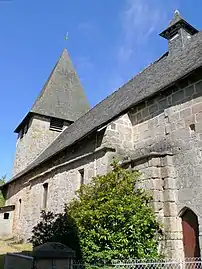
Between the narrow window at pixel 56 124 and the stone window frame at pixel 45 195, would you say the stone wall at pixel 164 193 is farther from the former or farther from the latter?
the narrow window at pixel 56 124

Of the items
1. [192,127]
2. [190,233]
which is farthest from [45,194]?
[192,127]

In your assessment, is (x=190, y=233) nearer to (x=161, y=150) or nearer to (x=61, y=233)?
(x=161, y=150)

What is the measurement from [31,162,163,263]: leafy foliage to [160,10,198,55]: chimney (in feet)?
21.7

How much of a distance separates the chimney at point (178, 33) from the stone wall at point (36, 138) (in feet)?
35.5

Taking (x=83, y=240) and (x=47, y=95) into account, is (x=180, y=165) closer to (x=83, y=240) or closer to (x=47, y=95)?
(x=83, y=240)

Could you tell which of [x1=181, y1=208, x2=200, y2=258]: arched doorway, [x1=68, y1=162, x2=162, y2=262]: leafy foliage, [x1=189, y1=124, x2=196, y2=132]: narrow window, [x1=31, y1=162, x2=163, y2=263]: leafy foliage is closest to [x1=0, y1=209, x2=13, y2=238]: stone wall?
A: [x1=31, y1=162, x2=163, y2=263]: leafy foliage

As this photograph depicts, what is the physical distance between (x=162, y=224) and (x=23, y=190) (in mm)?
12271

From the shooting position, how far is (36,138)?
19219 mm

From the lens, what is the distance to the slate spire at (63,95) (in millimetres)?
20234

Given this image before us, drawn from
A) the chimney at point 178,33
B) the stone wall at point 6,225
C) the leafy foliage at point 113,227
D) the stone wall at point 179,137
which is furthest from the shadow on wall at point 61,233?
the stone wall at point 6,225

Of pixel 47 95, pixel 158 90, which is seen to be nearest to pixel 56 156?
pixel 158 90

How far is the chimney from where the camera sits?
1127cm

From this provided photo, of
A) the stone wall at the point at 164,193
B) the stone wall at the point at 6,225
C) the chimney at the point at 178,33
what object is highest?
the chimney at the point at 178,33

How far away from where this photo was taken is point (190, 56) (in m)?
9.24
